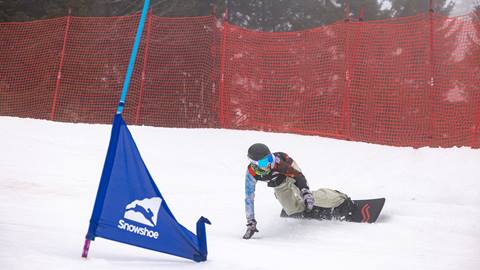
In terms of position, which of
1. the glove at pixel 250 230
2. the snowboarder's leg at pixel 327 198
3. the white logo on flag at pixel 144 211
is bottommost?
the glove at pixel 250 230

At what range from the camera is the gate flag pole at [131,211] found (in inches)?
192

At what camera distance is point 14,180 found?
948 cm

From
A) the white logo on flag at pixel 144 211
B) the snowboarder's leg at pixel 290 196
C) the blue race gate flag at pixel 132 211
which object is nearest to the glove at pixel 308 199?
the snowboarder's leg at pixel 290 196

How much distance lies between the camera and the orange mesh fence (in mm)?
11344

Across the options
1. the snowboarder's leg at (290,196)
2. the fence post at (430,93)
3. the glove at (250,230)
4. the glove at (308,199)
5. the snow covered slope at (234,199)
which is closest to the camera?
the snow covered slope at (234,199)

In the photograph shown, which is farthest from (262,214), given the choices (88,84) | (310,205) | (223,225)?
(88,84)

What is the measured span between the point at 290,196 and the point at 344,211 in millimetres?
857

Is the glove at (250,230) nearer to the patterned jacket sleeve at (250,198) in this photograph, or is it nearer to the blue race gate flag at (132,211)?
the patterned jacket sleeve at (250,198)

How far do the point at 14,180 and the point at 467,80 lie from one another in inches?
337

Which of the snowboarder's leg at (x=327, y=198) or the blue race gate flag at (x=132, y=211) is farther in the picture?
the snowboarder's leg at (x=327, y=198)

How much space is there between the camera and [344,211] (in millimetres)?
7547

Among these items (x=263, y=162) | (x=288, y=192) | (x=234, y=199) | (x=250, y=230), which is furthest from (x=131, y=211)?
(x=234, y=199)

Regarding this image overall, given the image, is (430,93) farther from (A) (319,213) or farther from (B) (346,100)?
(A) (319,213)

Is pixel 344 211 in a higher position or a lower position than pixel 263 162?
lower
